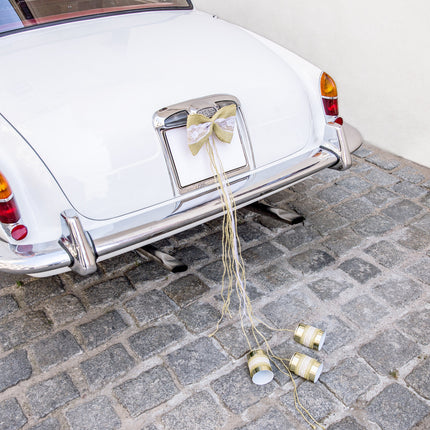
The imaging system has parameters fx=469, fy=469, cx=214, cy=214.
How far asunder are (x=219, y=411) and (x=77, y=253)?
0.94 m

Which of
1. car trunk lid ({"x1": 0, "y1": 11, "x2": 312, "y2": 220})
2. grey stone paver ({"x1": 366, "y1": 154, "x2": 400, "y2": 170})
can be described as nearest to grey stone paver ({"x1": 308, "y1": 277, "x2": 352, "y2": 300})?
car trunk lid ({"x1": 0, "y1": 11, "x2": 312, "y2": 220})

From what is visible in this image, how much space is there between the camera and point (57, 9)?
293cm

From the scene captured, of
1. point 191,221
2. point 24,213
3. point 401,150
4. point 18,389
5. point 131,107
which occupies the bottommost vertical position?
point 401,150

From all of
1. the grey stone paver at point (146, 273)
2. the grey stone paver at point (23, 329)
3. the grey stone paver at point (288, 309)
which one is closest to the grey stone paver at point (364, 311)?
the grey stone paver at point (288, 309)

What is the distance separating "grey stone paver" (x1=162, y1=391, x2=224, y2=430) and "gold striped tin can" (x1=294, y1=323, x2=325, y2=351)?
1.76ft

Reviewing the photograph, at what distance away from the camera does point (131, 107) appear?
226cm

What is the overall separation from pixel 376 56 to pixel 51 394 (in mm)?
3633

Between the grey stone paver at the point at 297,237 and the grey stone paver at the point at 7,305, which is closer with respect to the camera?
the grey stone paver at the point at 7,305

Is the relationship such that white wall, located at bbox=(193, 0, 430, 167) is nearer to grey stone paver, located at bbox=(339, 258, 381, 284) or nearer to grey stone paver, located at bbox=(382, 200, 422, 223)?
grey stone paver, located at bbox=(382, 200, 422, 223)

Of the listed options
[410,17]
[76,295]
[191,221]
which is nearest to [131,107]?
[191,221]

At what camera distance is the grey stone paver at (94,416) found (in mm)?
2033

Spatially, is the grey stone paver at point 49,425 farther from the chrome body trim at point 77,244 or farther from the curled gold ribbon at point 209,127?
the curled gold ribbon at point 209,127

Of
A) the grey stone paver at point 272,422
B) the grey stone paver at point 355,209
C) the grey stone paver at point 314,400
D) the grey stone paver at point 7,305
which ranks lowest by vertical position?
the grey stone paver at point 355,209

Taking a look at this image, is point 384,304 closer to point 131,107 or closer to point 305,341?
point 305,341
